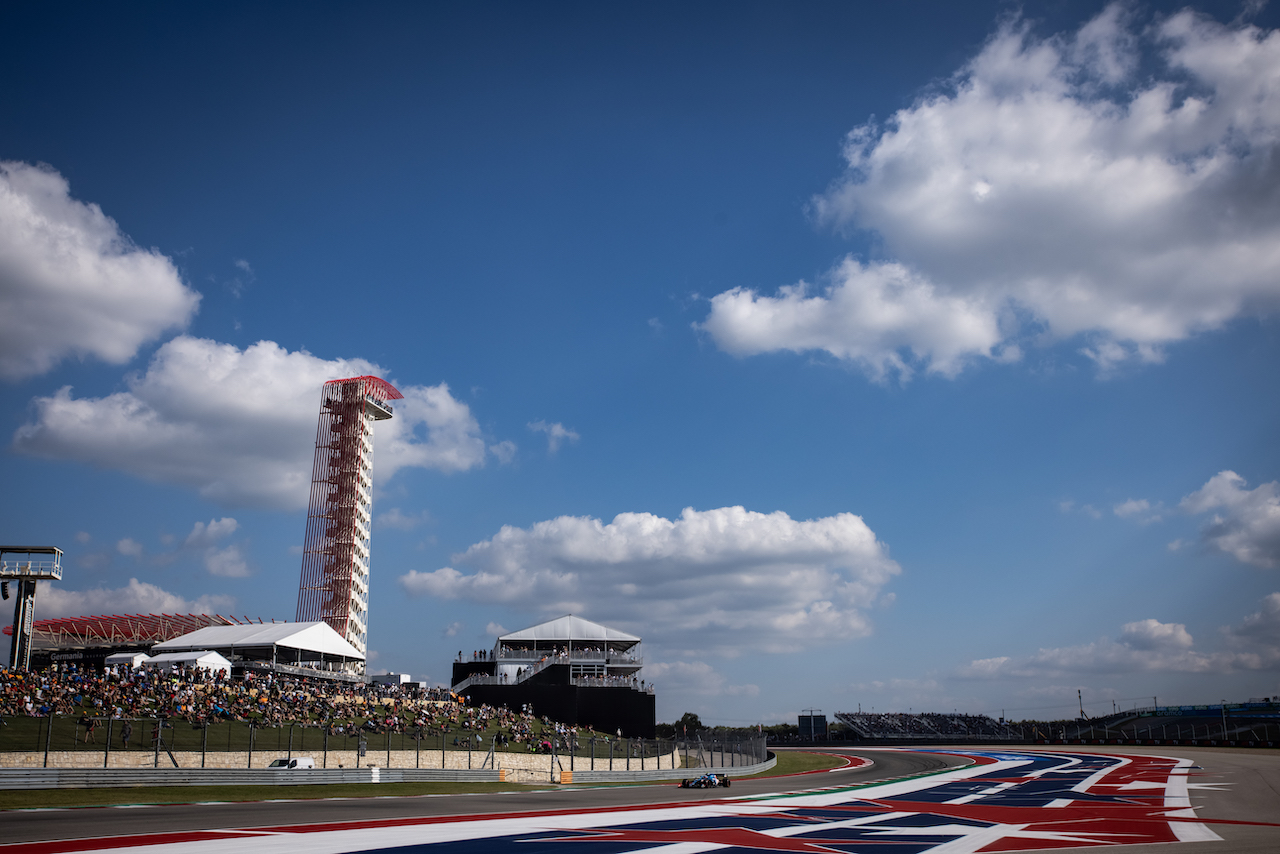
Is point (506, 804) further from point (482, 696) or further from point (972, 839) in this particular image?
point (482, 696)

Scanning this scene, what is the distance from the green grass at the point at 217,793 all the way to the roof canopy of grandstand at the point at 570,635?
3610 centimetres

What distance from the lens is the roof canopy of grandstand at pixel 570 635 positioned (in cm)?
7456

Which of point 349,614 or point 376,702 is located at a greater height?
point 349,614

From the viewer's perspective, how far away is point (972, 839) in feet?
66.2

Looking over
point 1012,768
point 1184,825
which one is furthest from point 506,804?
point 1012,768

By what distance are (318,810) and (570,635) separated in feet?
168

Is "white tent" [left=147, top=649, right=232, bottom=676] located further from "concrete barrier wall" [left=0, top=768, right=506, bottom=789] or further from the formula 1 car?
the formula 1 car

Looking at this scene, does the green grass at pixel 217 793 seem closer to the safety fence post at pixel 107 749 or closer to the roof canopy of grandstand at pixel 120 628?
the safety fence post at pixel 107 749

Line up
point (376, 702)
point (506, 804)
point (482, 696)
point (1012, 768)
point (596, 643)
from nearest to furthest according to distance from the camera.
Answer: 1. point (506, 804)
2. point (376, 702)
3. point (1012, 768)
4. point (482, 696)
5. point (596, 643)

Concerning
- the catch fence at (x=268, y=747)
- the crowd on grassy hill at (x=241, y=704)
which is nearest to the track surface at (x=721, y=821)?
the catch fence at (x=268, y=747)

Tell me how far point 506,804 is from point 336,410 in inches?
2771

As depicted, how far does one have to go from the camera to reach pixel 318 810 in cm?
2433

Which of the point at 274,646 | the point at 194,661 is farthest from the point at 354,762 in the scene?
the point at 274,646

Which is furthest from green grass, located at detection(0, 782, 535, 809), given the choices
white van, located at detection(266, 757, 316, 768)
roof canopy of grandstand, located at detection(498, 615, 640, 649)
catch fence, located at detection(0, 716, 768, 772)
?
roof canopy of grandstand, located at detection(498, 615, 640, 649)
